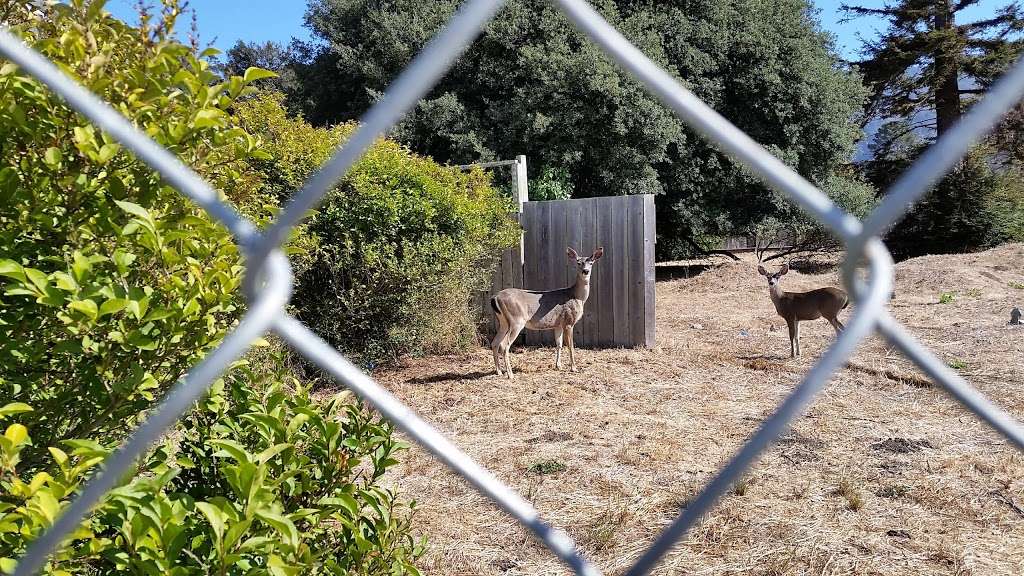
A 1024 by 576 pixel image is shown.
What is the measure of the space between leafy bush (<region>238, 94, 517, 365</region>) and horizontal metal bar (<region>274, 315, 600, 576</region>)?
597cm

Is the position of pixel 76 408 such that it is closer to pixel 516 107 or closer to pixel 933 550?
pixel 933 550

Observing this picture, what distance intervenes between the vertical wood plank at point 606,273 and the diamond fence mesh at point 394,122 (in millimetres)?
7287

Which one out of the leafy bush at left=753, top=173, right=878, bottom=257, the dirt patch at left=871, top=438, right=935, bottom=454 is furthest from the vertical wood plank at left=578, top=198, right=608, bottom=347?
the leafy bush at left=753, top=173, right=878, bottom=257

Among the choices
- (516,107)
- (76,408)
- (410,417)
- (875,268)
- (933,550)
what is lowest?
(933,550)

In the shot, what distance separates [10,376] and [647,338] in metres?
6.98

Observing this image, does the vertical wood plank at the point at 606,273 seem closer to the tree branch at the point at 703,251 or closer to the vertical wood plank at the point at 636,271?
the vertical wood plank at the point at 636,271

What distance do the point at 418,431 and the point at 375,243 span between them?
623 centimetres

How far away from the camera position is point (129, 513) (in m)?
1.22

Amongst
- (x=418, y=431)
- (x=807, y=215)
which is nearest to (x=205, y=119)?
(x=418, y=431)

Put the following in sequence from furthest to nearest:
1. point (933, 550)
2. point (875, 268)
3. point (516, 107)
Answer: point (516, 107) → point (933, 550) → point (875, 268)

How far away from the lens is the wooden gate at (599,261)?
7.73m

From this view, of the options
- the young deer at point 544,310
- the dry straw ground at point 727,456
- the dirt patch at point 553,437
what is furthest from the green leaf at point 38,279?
the young deer at point 544,310

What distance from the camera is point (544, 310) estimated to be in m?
7.24

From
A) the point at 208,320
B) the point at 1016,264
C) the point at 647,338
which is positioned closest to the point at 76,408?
the point at 208,320
